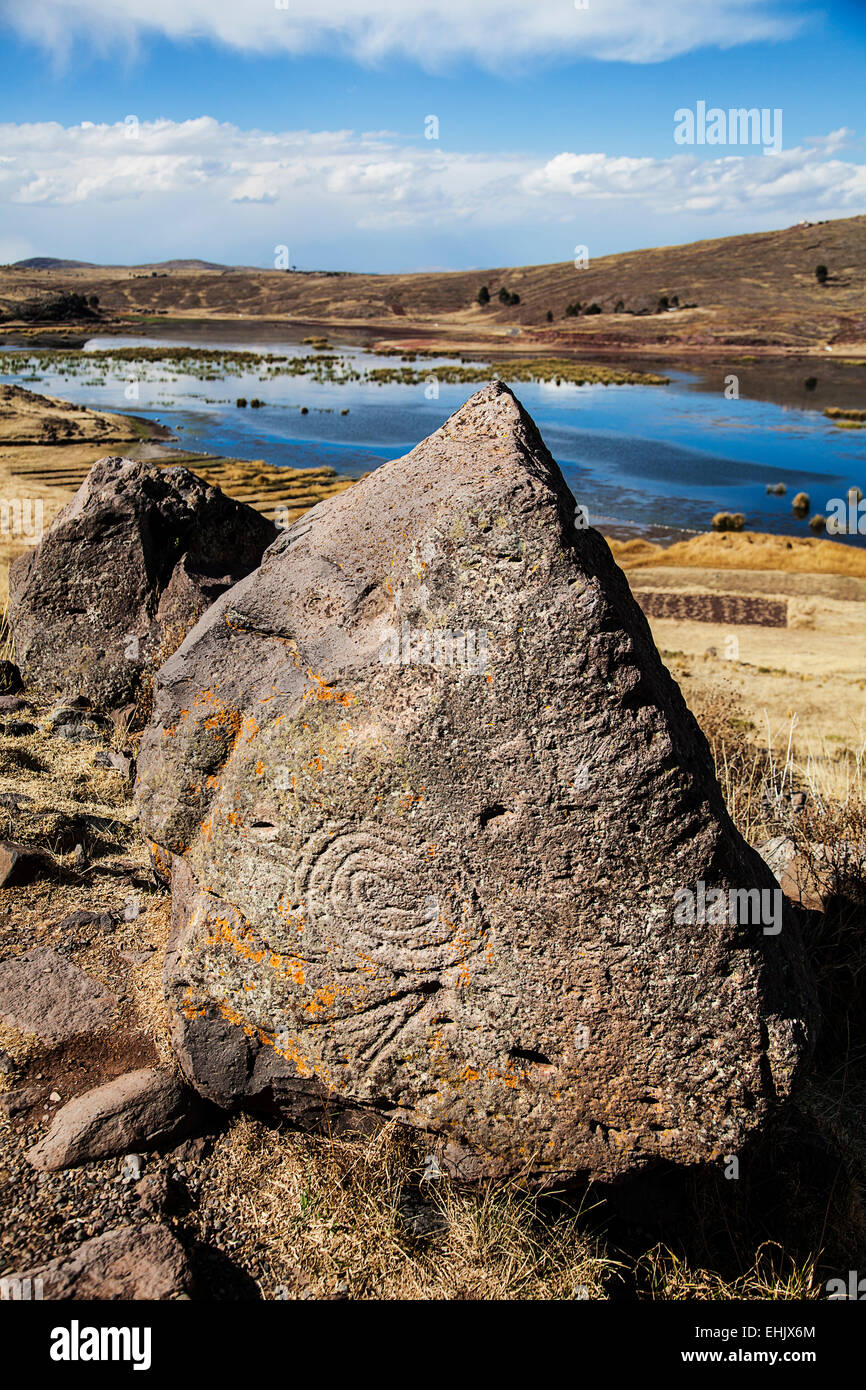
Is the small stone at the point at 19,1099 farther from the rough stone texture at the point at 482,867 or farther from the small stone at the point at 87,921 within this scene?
the small stone at the point at 87,921

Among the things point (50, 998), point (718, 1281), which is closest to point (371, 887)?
point (50, 998)

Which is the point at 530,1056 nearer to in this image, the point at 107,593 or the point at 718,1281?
the point at 718,1281

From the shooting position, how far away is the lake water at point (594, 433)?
3291cm

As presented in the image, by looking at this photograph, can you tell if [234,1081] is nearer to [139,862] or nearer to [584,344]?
[139,862]

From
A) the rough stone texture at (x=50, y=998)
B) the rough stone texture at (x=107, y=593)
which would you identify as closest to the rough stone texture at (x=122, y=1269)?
the rough stone texture at (x=50, y=998)

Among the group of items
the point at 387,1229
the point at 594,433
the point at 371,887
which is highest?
the point at 594,433

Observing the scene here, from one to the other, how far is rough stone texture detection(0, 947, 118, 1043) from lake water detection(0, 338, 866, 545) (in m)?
26.5

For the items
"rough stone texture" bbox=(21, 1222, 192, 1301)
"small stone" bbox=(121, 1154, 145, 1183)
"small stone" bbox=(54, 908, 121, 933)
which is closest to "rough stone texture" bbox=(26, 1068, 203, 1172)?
"small stone" bbox=(121, 1154, 145, 1183)

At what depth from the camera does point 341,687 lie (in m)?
3.32

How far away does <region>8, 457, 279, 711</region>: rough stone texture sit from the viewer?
7887 mm

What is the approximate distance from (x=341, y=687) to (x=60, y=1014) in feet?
6.64

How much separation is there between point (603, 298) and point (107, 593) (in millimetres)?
110303

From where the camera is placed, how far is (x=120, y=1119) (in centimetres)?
344

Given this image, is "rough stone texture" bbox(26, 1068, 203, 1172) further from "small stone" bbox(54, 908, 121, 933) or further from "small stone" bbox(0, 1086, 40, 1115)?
"small stone" bbox(54, 908, 121, 933)
